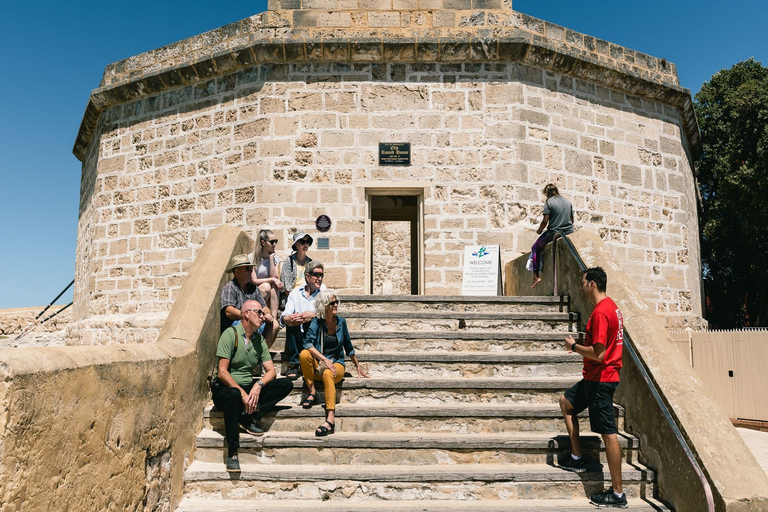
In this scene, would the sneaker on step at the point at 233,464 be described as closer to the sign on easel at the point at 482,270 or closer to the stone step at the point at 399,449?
the stone step at the point at 399,449

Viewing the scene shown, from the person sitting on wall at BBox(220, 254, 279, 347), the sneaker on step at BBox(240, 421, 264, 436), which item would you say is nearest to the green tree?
the person sitting on wall at BBox(220, 254, 279, 347)

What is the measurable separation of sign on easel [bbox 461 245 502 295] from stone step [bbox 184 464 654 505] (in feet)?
16.4

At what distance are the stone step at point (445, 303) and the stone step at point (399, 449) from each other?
7.85 ft

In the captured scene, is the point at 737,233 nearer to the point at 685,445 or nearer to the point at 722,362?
the point at 722,362

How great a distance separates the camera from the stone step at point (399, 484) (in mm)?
4199

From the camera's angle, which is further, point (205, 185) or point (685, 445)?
point (205, 185)

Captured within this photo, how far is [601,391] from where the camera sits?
4297 millimetres

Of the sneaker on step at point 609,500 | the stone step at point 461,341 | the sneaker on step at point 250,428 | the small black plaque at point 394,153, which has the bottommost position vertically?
the sneaker on step at point 609,500

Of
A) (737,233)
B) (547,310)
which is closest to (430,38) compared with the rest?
→ (547,310)

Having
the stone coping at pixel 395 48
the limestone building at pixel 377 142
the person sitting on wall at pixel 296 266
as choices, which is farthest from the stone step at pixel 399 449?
the stone coping at pixel 395 48

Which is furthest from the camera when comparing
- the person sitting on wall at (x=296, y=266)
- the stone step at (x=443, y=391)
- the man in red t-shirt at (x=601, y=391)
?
the person sitting on wall at (x=296, y=266)

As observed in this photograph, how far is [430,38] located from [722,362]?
723cm

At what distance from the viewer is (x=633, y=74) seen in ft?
34.9

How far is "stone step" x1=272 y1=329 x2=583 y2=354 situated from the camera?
5.92 metres
